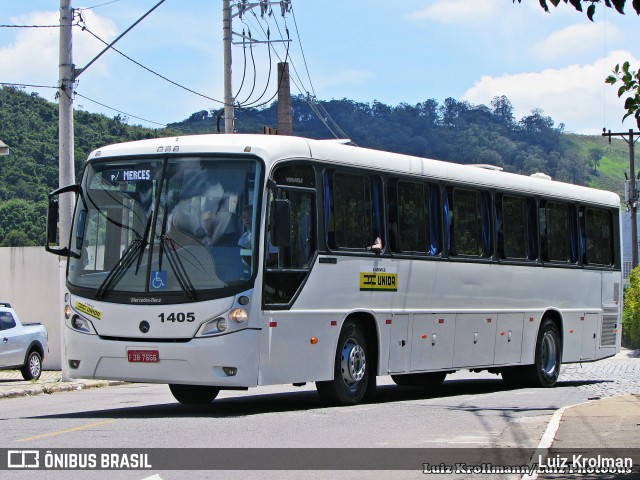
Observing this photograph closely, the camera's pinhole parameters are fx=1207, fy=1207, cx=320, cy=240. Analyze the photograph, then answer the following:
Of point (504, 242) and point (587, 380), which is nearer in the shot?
point (504, 242)

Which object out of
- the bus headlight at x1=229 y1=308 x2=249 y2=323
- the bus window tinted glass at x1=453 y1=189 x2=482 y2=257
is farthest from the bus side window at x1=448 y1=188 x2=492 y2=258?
the bus headlight at x1=229 y1=308 x2=249 y2=323

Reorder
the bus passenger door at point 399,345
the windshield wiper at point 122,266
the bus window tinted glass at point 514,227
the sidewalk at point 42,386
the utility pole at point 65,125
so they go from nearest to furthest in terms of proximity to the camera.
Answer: the windshield wiper at point 122,266
the bus passenger door at point 399,345
the bus window tinted glass at point 514,227
the sidewalk at point 42,386
the utility pole at point 65,125

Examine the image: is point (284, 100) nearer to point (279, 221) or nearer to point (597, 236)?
point (597, 236)

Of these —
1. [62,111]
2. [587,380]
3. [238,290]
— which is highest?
[62,111]

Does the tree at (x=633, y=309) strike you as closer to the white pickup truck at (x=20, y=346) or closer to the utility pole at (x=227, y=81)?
the utility pole at (x=227, y=81)

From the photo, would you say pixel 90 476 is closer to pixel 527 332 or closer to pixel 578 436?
pixel 578 436

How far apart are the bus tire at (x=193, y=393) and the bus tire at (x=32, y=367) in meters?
10.9

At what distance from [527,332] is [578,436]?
360 inches

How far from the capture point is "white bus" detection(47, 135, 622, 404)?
47.4 ft

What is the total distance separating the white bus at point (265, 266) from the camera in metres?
14.4

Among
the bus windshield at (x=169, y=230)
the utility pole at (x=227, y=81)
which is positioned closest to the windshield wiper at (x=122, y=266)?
the bus windshield at (x=169, y=230)

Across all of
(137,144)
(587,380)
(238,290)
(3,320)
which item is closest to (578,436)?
(238,290)

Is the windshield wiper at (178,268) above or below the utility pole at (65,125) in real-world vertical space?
below

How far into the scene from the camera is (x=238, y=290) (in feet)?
47.0
